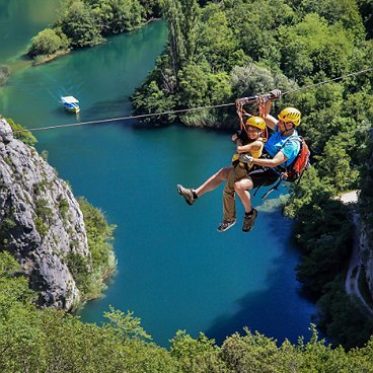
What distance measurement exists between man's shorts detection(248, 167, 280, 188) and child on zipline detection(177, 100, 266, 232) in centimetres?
12

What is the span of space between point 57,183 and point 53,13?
42164mm

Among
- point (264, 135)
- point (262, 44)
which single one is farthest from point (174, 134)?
point (264, 135)

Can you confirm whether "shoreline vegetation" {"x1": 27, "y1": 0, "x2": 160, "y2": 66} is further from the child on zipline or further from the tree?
the child on zipline

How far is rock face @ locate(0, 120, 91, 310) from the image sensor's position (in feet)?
114

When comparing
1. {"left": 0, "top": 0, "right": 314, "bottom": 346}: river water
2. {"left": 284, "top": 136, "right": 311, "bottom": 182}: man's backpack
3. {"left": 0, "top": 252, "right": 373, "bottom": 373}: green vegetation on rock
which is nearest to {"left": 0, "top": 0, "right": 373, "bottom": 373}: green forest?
{"left": 0, "top": 252, "right": 373, "bottom": 373}: green vegetation on rock

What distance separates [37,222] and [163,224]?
7.04 meters

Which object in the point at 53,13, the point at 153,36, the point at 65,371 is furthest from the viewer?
the point at 53,13

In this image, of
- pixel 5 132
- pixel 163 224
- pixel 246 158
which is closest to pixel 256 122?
pixel 246 158

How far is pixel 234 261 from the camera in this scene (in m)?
37.2

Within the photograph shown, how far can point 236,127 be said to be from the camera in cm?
5212

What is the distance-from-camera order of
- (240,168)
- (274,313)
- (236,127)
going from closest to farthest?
(240,168) < (274,313) < (236,127)

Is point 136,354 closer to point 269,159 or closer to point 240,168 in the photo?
point 240,168

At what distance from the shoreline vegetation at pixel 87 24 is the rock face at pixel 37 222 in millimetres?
30096

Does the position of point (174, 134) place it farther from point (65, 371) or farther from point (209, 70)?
point (65, 371)
